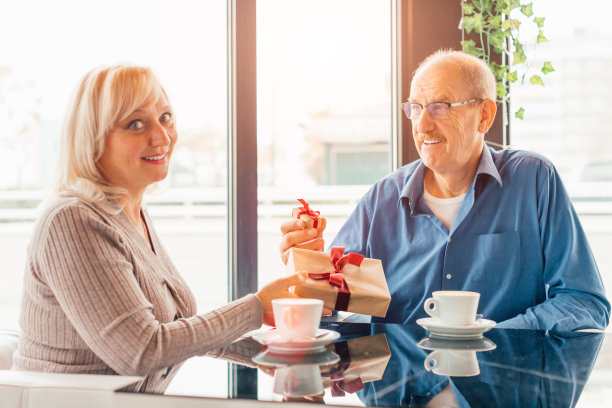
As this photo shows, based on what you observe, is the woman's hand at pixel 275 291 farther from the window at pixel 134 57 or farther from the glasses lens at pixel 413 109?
the window at pixel 134 57

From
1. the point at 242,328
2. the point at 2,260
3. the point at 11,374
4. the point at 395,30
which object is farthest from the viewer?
the point at 2,260

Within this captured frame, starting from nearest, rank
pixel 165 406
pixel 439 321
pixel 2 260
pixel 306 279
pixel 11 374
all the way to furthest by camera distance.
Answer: pixel 165 406 → pixel 11 374 → pixel 439 321 → pixel 306 279 → pixel 2 260

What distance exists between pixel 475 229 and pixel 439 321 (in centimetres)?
67

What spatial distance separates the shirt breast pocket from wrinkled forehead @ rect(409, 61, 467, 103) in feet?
1.65

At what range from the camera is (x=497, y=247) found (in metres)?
2.01

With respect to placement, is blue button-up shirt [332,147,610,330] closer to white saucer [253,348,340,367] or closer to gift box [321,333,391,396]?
gift box [321,333,391,396]

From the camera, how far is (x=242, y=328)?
136 cm

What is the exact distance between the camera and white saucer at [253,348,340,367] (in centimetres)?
113

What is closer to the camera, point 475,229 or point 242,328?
point 242,328

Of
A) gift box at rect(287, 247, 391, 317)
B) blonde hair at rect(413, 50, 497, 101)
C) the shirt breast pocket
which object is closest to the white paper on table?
gift box at rect(287, 247, 391, 317)

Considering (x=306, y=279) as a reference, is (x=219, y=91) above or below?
above

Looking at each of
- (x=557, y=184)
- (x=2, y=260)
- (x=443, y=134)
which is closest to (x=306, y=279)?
(x=443, y=134)

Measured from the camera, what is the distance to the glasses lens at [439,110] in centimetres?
214

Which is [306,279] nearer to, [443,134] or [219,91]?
[443,134]
